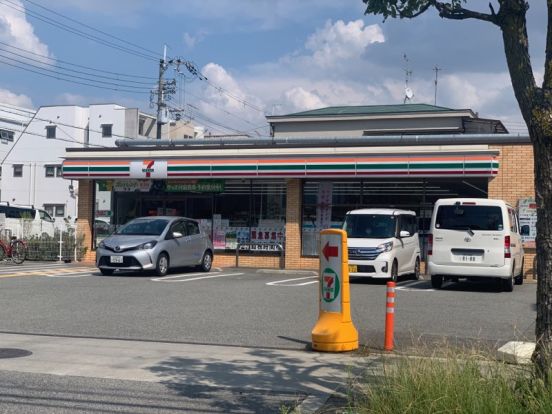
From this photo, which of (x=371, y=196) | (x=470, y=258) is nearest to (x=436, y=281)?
(x=470, y=258)

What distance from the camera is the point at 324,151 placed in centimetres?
2320

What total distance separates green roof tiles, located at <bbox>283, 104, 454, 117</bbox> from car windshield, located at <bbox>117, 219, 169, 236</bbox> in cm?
1818

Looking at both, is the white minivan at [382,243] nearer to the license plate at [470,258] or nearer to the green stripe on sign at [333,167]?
the license plate at [470,258]

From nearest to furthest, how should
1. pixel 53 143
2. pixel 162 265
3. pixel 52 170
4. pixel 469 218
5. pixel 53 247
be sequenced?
pixel 469 218, pixel 162 265, pixel 53 247, pixel 52 170, pixel 53 143

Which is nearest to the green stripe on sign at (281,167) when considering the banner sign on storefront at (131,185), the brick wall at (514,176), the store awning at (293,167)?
the store awning at (293,167)

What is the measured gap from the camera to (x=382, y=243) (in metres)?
18.3

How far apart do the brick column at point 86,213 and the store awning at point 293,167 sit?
69cm

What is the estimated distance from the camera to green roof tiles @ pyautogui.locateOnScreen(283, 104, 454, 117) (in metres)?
36.1

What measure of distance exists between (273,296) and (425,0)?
9583 millimetres

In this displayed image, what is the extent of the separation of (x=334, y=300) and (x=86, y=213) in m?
18.8

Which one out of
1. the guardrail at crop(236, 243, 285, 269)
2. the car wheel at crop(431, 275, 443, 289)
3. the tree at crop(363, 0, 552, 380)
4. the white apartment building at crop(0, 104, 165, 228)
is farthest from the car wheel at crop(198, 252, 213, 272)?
the white apartment building at crop(0, 104, 165, 228)

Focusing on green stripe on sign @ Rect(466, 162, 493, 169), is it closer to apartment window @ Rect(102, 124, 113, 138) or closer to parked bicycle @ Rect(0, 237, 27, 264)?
parked bicycle @ Rect(0, 237, 27, 264)

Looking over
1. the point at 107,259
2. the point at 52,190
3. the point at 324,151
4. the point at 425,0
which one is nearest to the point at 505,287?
the point at 324,151

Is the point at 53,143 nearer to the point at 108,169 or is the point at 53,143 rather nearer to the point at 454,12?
the point at 108,169
